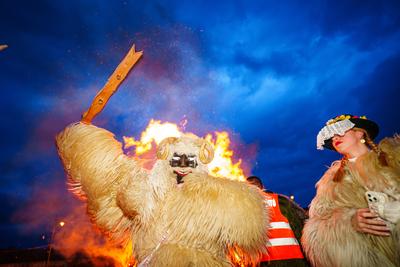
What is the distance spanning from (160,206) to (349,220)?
2.02 metres

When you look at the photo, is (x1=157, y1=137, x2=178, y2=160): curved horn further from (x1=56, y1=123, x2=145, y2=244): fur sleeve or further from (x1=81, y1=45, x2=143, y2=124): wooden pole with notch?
(x1=81, y1=45, x2=143, y2=124): wooden pole with notch

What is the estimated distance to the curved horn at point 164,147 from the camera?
318cm

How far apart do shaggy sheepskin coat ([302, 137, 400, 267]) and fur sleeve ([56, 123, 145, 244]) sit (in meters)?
2.15

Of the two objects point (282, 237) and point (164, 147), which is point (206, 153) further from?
point (282, 237)

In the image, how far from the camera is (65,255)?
1747cm

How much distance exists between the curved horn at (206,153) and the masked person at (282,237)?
2.80ft

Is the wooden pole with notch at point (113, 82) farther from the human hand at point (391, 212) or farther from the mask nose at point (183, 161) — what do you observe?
the human hand at point (391, 212)

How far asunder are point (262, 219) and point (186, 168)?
1076 millimetres

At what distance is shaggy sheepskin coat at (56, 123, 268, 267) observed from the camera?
2.58 meters

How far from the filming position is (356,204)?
2.61 meters

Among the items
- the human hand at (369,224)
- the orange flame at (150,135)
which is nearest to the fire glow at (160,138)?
the orange flame at (150,135)

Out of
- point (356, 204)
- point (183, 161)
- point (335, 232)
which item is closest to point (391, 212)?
point (356, 204)

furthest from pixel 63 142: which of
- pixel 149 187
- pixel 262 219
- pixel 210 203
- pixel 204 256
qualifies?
pixel 262 219

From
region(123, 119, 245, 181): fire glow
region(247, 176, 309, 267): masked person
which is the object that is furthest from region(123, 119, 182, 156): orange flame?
region(247, 176, 309, 267): masked person
